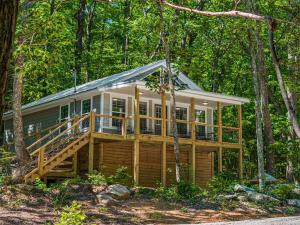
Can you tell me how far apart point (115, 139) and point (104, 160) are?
6.24 ft

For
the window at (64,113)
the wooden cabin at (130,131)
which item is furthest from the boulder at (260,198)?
the window at (64,113)

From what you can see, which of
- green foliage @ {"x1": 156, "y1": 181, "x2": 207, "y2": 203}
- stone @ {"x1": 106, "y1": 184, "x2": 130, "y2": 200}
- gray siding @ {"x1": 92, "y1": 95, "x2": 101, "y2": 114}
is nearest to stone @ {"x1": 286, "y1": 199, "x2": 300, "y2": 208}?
green foliage @ {"x1": 156, "y1": 181, "x2": 207, "y2": 203}

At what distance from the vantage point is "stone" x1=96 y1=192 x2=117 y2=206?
16.6 meters

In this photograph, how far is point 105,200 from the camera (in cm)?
1675

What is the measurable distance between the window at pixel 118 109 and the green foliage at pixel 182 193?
19.3 ft

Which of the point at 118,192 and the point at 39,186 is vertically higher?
the point at 39,186

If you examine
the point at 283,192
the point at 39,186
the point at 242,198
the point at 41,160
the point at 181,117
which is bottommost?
the point at 242,198

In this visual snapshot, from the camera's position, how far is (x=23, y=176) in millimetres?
18062

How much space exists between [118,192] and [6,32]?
50.1 feet

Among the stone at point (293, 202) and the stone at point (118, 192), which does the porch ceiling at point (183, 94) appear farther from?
the stone at point (293, 202)

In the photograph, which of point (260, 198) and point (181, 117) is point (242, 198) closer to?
point (260, 198)

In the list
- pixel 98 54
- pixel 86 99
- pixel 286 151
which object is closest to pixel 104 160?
pixel 86 99

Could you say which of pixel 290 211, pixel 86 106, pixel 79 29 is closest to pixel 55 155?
pixel 86 106

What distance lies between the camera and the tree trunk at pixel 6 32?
9.41 ft
